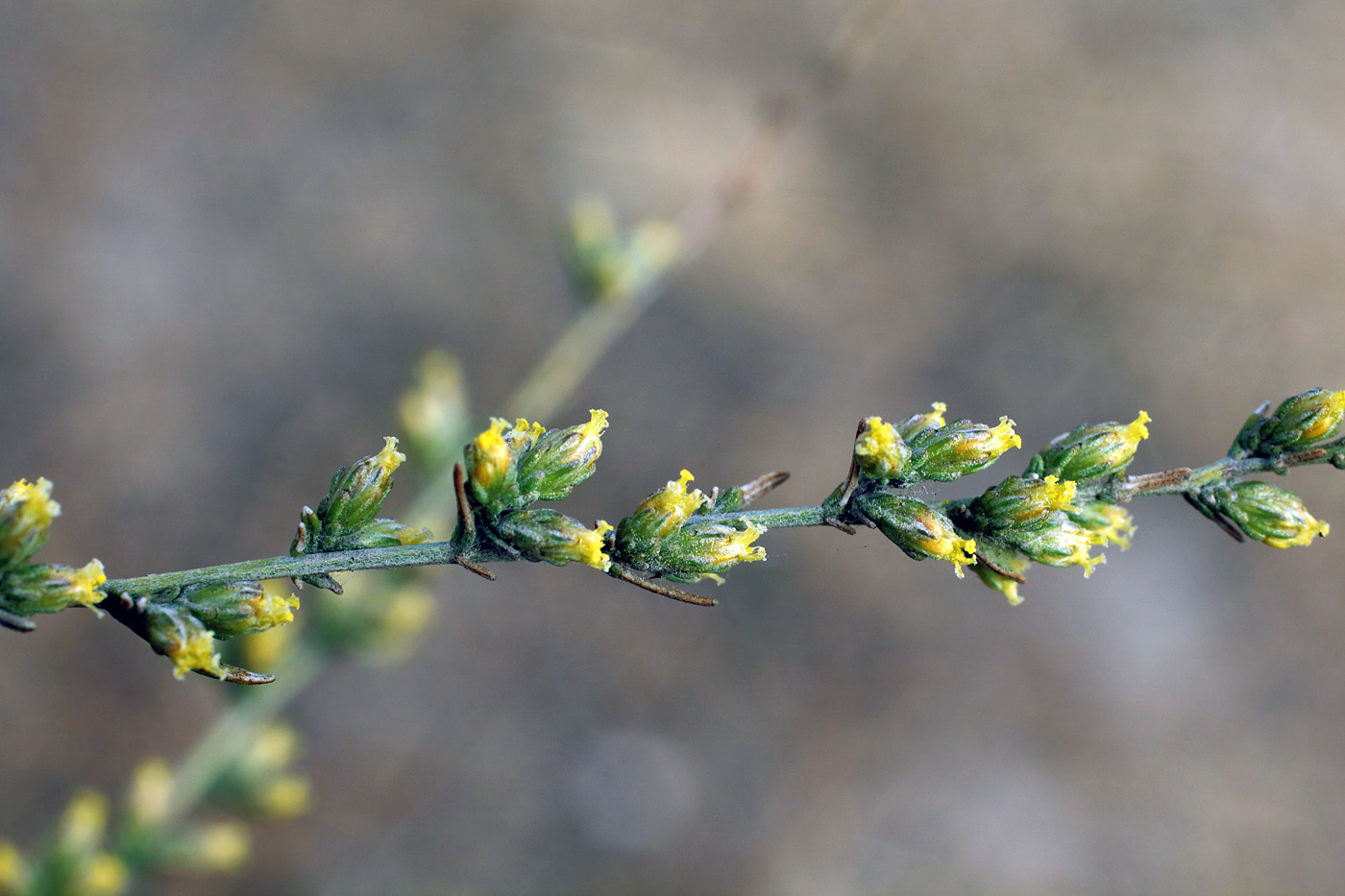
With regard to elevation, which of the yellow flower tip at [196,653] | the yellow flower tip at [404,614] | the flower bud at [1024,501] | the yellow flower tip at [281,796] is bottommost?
the yellow flower tip at [281,796]

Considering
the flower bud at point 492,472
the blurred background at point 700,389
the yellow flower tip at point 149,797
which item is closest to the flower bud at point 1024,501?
the flower bud at point 492,472

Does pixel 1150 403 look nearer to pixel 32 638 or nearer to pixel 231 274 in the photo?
pixel 231 274

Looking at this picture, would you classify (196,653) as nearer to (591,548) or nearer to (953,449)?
(591,548)

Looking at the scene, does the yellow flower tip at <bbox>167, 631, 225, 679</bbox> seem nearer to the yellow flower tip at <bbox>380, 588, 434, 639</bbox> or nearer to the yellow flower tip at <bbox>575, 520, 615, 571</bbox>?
the yellow flower tip at <bbox>575, 520, 615, 571</bbox>

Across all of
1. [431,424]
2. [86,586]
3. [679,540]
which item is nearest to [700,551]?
[679,540]

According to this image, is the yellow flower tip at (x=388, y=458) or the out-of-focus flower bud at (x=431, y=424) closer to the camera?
the yellow flower tip at (x=388, y=458)

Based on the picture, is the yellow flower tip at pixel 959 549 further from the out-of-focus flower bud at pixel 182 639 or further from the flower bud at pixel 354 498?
the out-of-focus flower bud at pixel 182 639
